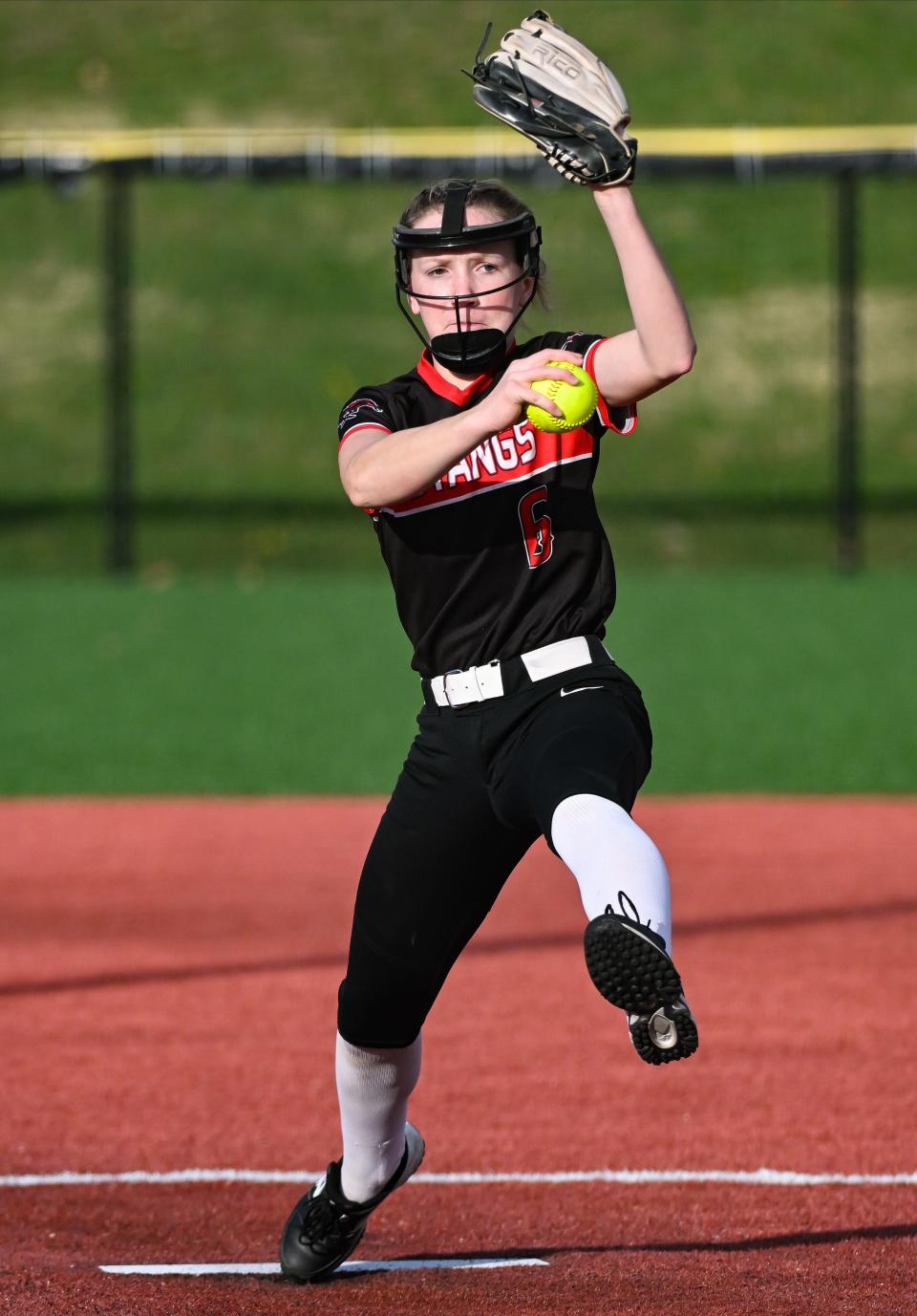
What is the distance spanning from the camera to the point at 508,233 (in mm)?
3686

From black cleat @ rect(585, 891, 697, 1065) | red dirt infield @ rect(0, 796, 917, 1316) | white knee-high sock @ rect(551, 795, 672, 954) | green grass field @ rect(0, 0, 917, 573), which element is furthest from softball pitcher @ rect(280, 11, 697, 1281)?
green grass field @ rect(0, 0, 917, 573)

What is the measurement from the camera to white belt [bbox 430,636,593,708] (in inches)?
144

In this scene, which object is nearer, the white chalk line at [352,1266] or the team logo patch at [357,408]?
the team logo patch at [357,408]

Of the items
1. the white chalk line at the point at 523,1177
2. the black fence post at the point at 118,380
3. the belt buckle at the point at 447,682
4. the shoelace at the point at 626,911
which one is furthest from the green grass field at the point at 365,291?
the shoelace at the point at 626,911

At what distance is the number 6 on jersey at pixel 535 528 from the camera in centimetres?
375

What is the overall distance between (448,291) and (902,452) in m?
19.9

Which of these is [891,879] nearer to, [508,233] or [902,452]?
[508,233]

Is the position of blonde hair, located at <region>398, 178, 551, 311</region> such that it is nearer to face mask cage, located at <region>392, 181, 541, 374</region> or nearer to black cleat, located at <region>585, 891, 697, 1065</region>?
face mask cage, located at <region>392, 181, 541, 374</region>

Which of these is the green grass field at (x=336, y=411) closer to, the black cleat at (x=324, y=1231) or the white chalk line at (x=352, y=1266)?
the white chalk line at (x=352, y=1266)

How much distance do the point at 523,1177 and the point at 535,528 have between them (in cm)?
194

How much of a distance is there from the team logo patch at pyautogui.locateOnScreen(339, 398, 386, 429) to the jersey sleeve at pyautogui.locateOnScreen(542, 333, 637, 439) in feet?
1.19

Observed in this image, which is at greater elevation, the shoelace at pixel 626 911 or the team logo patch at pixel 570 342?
the team logo patch at pixel 570 342

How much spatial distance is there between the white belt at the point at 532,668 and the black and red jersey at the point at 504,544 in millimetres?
22


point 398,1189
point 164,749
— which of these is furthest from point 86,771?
point 398,1189
